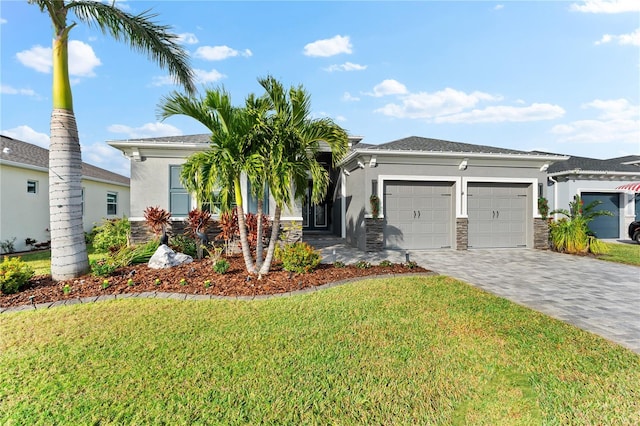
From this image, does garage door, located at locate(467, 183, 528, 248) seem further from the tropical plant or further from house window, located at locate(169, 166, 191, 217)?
house window, located at locate(169, 166, 191, 217)

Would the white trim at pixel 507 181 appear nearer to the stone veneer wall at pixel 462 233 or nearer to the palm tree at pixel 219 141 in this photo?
the stone veneer wall at pixel 462 233

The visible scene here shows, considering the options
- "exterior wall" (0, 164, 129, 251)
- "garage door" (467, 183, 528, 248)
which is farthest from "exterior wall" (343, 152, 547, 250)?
"exterior wall" (0, 164, 129, 251)

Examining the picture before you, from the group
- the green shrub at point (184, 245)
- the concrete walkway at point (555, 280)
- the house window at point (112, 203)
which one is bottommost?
the concrete walkway at point (555, 280)

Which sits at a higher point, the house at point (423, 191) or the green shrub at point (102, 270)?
the house at point (423, 191)

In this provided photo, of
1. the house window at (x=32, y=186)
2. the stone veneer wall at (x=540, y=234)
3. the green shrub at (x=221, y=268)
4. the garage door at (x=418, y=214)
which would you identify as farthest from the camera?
the house window at (x=32, y=186)

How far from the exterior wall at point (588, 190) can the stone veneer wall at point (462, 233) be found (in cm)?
642

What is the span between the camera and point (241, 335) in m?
3.52

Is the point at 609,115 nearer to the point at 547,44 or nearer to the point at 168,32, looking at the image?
the point at 547,44

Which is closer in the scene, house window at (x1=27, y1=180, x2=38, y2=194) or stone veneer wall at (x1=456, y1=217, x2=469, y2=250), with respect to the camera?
stone veneer wall at (x1=456, y1=217, x2=469, y2=250)

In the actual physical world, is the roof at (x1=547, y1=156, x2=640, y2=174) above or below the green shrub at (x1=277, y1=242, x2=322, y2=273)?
above

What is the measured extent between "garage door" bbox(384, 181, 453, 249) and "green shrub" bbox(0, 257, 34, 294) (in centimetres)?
924

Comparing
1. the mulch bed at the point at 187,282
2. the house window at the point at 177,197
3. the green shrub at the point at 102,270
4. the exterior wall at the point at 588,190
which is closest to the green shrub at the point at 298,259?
the mulch bed at the point at 187,282

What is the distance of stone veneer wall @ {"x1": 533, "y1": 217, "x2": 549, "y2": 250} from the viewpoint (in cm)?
1071

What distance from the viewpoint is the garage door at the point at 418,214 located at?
10.3m
